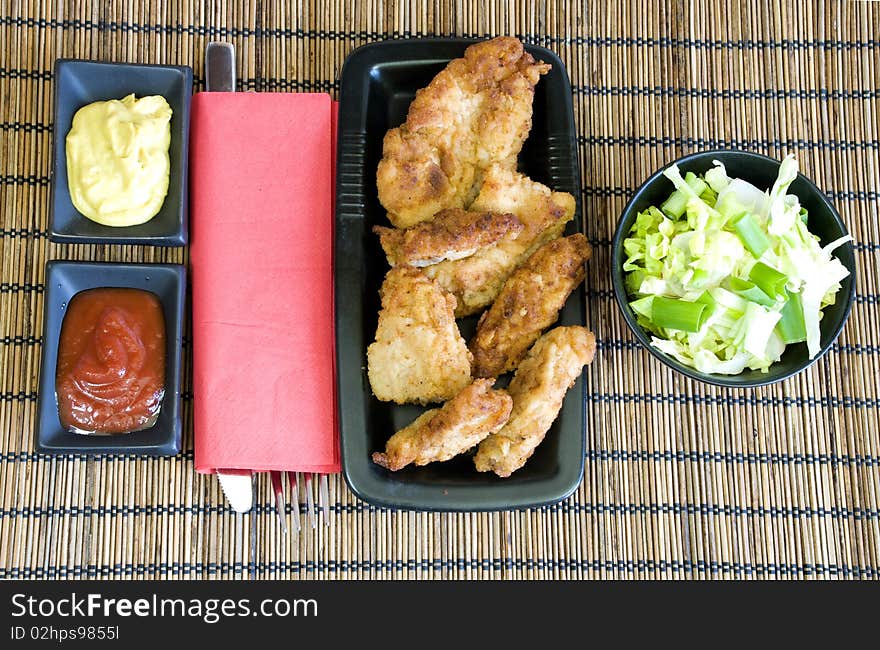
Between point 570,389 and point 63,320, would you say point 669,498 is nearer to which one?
point 570,389

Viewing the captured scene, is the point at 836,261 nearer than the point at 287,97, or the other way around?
the point at 836,261

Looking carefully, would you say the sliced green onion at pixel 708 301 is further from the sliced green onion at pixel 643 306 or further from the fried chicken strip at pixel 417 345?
the fried chicken strip at pixel 417 345

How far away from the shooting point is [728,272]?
317cm

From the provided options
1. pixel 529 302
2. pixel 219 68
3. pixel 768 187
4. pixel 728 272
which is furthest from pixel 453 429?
pixel 219 68

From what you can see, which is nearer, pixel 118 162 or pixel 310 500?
pixel 118 162

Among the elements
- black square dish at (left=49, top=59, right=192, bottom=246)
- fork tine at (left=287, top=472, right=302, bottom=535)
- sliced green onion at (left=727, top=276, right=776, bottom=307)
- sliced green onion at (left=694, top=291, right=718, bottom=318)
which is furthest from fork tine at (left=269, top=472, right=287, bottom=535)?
sliced green onion at (left=727, top=276, right=776, bottom=307)

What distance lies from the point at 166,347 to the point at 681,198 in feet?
7.64

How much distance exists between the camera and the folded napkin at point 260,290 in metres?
3.57

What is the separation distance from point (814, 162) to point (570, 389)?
69.8 inches

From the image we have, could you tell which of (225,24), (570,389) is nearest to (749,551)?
(570,389)

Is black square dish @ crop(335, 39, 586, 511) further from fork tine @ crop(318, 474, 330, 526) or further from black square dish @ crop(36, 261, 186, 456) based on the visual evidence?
black square dish @ crop(36, 261, 186, 456)

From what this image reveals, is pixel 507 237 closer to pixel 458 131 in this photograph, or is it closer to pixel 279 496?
pixel 458 131

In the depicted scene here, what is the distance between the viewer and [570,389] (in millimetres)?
3383

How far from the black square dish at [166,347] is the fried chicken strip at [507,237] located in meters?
1.16
